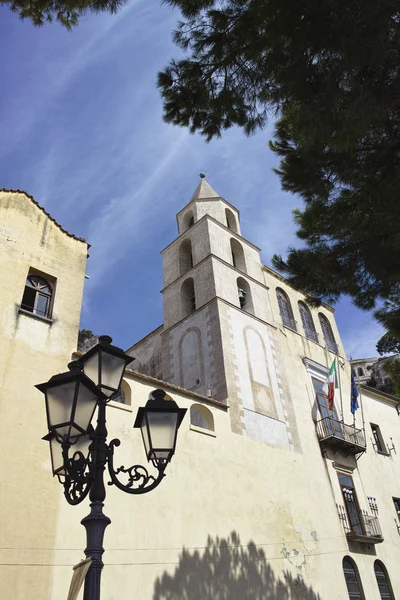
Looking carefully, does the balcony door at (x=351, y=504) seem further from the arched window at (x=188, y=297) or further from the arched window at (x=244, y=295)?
the arched window at (x=188, y=297)

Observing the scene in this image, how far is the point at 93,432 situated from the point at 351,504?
47.3 feet

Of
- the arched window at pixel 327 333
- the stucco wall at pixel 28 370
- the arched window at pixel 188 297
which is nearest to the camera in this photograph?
the stucco wall at pixel 28 370

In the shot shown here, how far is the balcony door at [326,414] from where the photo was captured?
57.8ft

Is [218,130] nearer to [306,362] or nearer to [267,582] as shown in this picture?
[267,582]

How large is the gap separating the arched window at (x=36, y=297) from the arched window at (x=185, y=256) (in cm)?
965

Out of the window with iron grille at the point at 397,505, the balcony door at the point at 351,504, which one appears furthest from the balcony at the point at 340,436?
the window with iron grille at the point at 397,505

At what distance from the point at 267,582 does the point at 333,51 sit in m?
11.6

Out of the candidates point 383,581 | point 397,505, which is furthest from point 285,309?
point 383,581

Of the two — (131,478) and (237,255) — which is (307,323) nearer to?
(237,255)

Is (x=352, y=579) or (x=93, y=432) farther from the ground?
(x=93, y=432)

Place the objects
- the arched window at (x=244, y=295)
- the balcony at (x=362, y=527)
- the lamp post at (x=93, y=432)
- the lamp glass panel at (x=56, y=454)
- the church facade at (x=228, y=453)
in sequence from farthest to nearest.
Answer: the arched window at (x=244, y=295), the balcony at (x=362, y=527), the church facade at (x=228, y=453), the lamp glass panel at (x=56, y=454), the lamp post at (x=93, y=432)

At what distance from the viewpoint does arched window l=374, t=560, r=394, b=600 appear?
1520cm

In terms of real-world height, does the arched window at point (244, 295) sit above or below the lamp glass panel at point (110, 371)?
above

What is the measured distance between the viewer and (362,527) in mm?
15984
